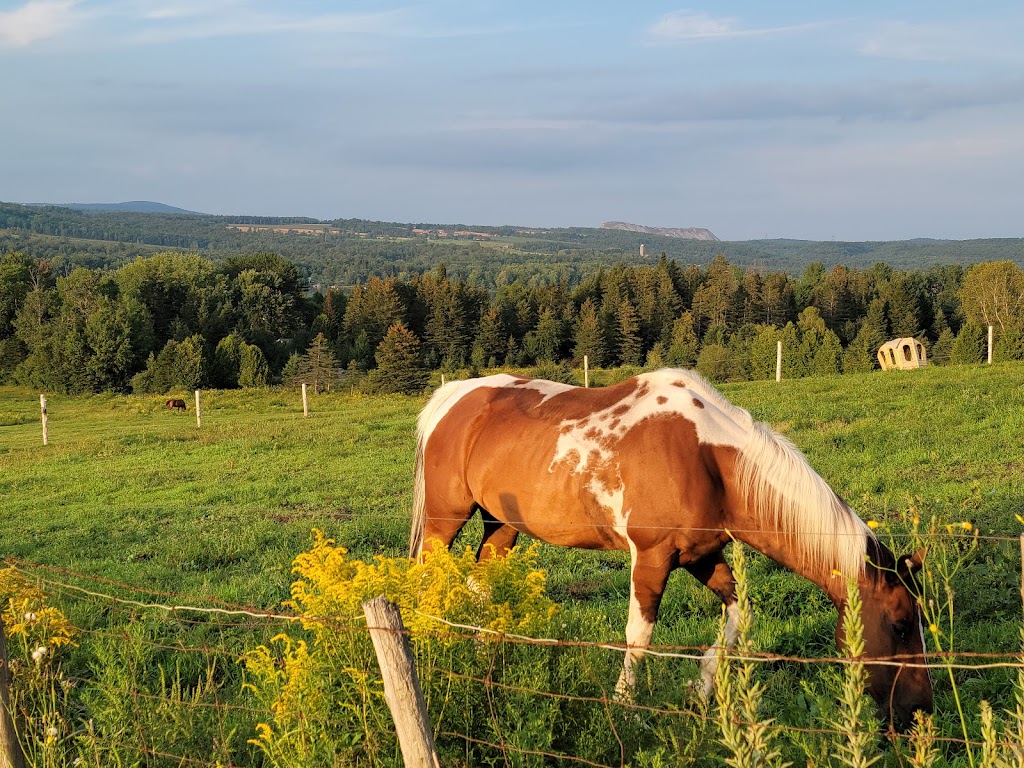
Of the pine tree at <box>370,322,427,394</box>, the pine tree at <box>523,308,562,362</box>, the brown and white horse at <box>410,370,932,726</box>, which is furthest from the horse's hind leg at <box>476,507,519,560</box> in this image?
the pine tree at <box>523,308,562,362</box>

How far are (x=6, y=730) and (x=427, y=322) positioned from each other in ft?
216

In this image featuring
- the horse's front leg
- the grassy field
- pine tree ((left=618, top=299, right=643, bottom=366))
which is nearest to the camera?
the horse's front leg

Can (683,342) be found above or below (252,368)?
above

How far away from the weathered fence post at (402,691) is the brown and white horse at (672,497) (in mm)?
1216

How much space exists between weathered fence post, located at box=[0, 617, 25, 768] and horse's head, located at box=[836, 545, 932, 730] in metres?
3.58

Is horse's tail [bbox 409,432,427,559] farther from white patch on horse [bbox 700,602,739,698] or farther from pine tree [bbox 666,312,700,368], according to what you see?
pine tree [bbox 666,312,700,368]

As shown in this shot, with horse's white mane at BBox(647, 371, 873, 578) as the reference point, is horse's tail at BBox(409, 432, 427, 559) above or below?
below

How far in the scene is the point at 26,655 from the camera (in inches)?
161

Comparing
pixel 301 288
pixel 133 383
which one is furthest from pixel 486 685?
pixel 301 288

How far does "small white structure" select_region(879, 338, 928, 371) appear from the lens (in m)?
36.8

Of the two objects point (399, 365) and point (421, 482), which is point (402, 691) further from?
point (399, 365)

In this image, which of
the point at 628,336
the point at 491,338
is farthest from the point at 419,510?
the point at 628,336

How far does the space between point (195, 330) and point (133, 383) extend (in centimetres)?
1301

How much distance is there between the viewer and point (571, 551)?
7.37 meters
